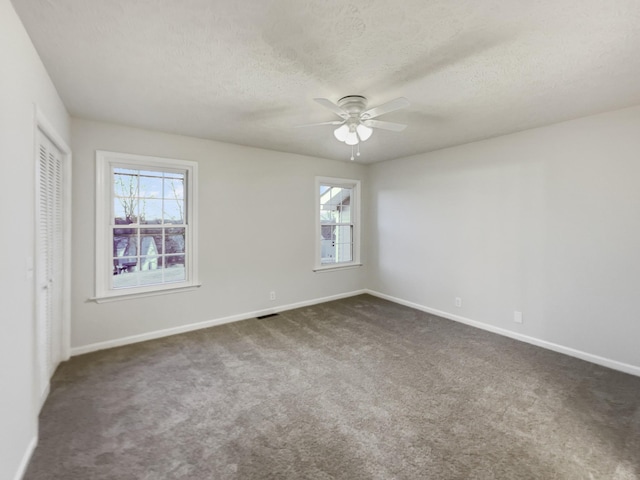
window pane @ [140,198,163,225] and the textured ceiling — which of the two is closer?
the textured ceiling

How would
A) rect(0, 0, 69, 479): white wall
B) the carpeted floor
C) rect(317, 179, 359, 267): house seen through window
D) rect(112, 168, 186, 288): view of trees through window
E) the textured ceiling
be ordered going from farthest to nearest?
rect(317, 179, 359, 267): house seen through window, rect(112, 168, 186, 288): view of trees through window, the carpeted floor, the textured ceiling, rect(0, 0, 69, 479): white wall

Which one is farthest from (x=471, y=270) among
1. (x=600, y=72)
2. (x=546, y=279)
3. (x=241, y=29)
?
(x=241, y=29)

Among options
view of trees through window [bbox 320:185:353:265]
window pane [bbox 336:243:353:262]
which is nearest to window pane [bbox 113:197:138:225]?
view of trees through window [bbox 320:185:353:265]

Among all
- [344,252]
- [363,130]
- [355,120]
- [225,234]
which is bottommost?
[344,252]

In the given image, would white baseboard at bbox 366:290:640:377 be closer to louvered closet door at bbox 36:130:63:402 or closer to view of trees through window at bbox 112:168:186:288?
view of trees through window at bbox 112:168:186:288

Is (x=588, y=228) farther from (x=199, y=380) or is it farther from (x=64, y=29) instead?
(x=64, y=29)

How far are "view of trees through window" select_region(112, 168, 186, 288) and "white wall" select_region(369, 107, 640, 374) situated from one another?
11.5 ft

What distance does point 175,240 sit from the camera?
380 centimetres

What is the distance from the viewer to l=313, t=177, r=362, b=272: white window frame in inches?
198

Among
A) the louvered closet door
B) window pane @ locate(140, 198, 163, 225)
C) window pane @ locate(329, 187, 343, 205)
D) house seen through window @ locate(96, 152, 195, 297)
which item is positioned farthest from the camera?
window pane @ locate(329, 187, 343, 205)

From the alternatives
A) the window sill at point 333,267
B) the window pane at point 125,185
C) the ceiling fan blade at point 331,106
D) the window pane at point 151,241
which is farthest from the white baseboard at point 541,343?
the window pane at point 125,185

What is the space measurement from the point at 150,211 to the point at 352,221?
11.0ft

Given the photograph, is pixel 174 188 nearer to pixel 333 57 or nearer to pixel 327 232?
pixel 327 232

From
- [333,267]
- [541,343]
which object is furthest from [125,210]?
[541,343]
